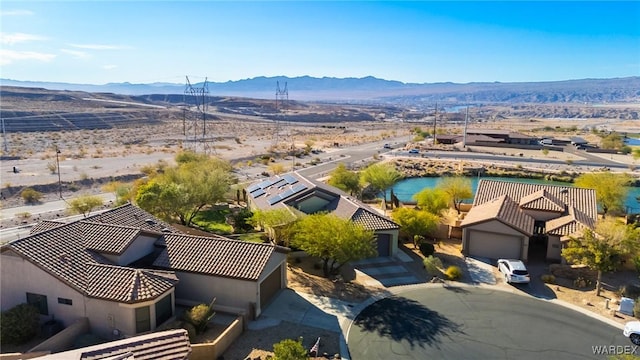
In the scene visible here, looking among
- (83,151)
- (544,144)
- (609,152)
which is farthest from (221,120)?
(609,152)

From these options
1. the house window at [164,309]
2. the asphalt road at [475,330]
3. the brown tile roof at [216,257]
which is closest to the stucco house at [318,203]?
the asphalt road at [475,330]

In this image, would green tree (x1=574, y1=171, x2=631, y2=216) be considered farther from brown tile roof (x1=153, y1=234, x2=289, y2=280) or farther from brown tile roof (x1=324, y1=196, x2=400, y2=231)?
brown tile roof (x1=153, y1=234, x2=289, y2=280)

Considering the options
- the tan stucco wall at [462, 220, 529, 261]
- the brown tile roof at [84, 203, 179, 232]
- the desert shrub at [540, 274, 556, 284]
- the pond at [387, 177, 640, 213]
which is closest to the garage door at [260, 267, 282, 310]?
the brown tile roof at [84, 203, 179, 232]

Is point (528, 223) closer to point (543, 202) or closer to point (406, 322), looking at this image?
point (543, 202)

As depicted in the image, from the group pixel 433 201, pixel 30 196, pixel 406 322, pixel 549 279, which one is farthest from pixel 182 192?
pixel 549 279

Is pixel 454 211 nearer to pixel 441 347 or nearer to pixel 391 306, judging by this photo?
pixel 391 306

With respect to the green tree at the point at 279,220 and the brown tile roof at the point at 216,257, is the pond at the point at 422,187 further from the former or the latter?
the brown tile roof at the point at 216,257
